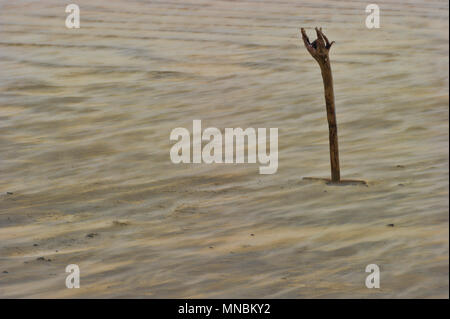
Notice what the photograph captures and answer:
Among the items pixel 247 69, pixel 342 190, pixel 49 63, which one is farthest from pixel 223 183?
pixel 49 63

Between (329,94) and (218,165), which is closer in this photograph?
(329,94)

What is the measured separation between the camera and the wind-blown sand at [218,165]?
5340mm

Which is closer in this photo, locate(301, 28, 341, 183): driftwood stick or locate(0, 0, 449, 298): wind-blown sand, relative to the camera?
locate(0, 0, 449, 298): wind-blown sand

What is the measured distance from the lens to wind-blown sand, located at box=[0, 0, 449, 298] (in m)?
5.34

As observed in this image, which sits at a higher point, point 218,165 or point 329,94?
point 329,94

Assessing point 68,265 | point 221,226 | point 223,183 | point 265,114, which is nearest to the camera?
point 68,265

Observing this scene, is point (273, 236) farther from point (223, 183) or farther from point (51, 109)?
point (51, 109)

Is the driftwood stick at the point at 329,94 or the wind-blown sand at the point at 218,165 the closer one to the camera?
the wind-blown sand at the point at 218,165

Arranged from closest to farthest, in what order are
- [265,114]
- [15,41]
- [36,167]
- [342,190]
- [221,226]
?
[221,226] → [342,190] → [36,167] → [265,114] → [15,41]

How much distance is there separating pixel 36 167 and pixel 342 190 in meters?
2.34

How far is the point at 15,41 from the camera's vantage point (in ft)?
38.5

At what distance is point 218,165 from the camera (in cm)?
735
